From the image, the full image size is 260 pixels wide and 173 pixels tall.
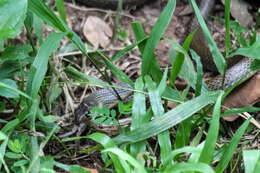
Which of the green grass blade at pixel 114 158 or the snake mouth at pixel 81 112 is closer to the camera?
the green grass blade at pixel 114 158

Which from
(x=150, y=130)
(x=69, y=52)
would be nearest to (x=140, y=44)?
(x=150, y=130)

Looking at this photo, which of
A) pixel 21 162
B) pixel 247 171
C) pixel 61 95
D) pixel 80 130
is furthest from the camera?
pixel 61 95

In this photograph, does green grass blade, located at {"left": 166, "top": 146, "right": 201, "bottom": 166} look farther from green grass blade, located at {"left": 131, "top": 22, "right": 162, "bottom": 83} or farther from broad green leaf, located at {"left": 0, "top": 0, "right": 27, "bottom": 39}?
broad green leaf, located at {"left": 0, "top": 0, "right": 27, "bottom": 39}

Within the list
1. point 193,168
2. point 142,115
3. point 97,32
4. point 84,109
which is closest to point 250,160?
point 193,168

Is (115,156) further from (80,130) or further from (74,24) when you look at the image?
(74,24)

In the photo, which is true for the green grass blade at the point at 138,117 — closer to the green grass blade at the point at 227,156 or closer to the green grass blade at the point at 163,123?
the green grass blade at the point at 163,123

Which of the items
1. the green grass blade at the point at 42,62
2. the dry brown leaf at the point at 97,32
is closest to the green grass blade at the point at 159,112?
the green grass blade at the point at 42,62

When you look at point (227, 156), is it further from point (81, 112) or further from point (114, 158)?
point (81, 112)
